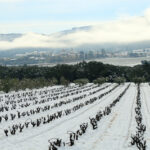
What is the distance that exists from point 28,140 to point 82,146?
3.77 metres


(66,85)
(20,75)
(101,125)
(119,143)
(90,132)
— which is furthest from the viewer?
(20,75)

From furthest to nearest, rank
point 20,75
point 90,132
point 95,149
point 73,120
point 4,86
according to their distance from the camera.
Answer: point 20,75, point 4,86, point 73,120, point 90,132, point 95,149

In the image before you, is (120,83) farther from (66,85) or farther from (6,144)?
(6,144)

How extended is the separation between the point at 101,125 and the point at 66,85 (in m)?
63.5

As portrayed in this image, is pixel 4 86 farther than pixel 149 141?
Yes

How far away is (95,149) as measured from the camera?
52.2 ft

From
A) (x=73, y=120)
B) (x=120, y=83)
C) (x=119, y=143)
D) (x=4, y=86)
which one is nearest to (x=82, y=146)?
(x=119, y=143)

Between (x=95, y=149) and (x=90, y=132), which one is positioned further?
(x=90, y=132)

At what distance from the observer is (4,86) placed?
222 feet

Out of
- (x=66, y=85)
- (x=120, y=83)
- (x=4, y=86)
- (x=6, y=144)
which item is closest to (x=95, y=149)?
(x=6, y=144)

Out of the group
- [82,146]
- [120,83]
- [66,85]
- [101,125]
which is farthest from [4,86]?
[82,146]

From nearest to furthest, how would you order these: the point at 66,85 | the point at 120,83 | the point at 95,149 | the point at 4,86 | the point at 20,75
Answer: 1. the point at 95,149
2. the point at 4,86
3. the point at 66,85
4. the point at 120,83
5. the point at 20,75

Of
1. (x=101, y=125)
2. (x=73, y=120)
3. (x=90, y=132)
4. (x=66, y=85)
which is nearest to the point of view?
(x=90, y=132)

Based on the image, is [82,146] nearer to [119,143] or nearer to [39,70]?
[119,143]
